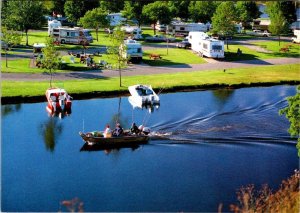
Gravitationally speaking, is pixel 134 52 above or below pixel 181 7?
below

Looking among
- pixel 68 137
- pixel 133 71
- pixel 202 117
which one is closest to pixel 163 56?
pixel 133 71

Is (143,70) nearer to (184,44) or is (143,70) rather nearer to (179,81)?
(179,81)

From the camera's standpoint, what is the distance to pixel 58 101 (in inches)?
1324

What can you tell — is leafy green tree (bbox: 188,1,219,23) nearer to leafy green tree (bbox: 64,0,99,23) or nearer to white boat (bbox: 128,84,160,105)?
leafy green tree (bbox: 64,0,99,23)

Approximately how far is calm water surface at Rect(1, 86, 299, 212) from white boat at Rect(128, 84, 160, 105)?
2.65 feet

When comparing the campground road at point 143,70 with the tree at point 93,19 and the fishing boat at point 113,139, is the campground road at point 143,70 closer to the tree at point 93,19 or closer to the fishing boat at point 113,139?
the fishing boat at point 113,139

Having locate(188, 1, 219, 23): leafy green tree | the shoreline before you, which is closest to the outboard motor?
the shoreline

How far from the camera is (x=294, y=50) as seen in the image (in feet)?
191

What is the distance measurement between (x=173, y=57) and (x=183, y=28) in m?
19.0

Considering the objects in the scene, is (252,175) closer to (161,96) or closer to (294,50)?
(161,96)

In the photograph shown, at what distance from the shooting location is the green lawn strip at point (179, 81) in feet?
120

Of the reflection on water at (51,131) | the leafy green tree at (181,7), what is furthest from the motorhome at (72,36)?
the reflection on water at (51,131)

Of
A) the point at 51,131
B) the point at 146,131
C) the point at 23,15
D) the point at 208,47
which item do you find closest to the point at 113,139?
the point at 146,131

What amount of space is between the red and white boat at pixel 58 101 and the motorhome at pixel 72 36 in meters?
25.1
